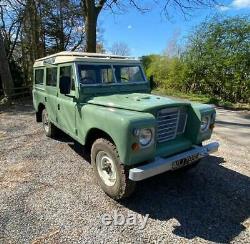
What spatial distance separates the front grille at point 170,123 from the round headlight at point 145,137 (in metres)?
0.46

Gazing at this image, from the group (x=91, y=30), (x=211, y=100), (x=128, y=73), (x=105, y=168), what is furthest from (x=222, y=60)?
(x=105, y=168)

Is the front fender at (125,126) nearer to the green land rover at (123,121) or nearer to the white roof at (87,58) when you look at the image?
the green land rover at (123,121)

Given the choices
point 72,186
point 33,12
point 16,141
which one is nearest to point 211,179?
point 72,186

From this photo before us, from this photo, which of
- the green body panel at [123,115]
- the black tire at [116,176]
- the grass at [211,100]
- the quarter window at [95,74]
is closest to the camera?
the green body panel at [123,115]

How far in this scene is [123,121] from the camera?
134 inches

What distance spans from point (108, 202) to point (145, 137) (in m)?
1.26

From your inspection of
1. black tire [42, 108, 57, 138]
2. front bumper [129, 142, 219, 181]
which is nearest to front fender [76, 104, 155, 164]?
front bumper [129, 142, 219, 181]

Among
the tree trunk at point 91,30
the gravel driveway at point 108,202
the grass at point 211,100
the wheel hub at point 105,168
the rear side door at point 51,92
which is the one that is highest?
the tree trunk at point 91,30

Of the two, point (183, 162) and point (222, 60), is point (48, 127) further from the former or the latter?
point (222, 60)

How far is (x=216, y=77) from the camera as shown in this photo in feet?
46.0

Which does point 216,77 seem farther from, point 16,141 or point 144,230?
point 144,230

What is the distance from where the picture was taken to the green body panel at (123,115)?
11.3ft

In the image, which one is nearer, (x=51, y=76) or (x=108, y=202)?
(x=108, y=202)

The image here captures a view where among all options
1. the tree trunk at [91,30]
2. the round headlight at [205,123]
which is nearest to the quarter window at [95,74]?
the round headlight at [205,123]
